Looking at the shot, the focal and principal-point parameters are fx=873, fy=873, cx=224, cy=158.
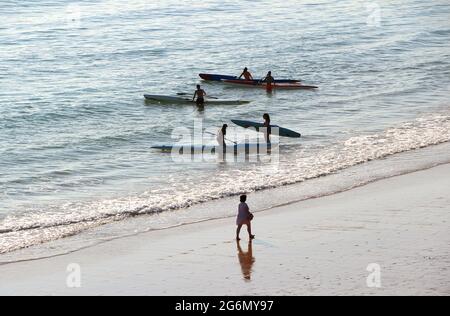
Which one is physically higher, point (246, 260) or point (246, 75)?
point (246, 75)

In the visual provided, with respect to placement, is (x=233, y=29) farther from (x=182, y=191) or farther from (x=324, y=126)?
(x=182, y=191)

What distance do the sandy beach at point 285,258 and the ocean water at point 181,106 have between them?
5.78 feet

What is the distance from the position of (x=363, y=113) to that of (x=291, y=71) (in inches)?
439

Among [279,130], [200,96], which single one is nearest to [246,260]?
[279,130]

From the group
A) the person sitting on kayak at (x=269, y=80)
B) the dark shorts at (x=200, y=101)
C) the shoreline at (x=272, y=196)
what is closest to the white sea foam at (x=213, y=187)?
the shoreline at (x=272, y=196)

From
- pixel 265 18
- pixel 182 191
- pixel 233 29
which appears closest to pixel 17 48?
pixel 233 29

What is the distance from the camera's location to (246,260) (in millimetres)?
17578

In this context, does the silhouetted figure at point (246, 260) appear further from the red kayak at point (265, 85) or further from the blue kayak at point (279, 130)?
the red kayak at point (265, 85)

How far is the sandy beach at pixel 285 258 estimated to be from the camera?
16.1 m

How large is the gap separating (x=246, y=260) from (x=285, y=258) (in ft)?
2.58

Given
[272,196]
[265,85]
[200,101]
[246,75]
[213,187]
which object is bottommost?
[272,196]

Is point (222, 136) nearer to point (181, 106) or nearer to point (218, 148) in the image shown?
point (218, 148)

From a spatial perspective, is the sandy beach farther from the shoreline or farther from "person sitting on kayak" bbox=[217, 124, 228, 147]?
"person sitting on kayak" bbox=[217, 124, 228, 147]

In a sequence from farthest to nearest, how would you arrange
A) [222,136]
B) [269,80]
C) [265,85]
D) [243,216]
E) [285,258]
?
[265,85]
[269,80]
[222,136]
[243,216]
[285,258]
